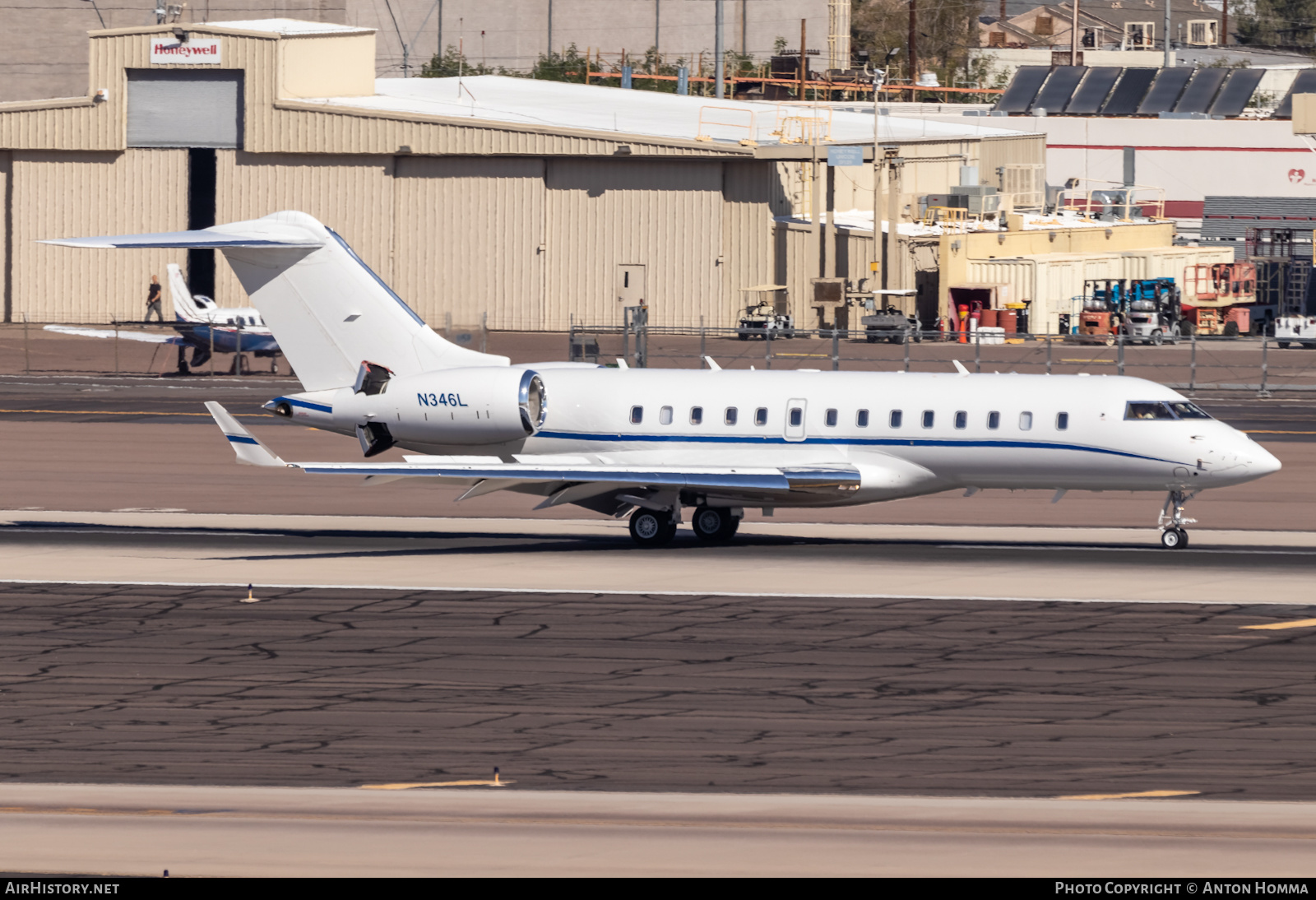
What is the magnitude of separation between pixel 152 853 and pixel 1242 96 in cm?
9955

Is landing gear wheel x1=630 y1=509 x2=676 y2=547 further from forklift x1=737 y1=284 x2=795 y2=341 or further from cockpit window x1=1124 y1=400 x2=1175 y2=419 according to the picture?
forklift x1=737 y1=284 x2=795 y2=341

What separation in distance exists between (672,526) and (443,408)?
176 inches

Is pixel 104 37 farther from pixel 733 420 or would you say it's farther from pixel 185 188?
pixel 733 420

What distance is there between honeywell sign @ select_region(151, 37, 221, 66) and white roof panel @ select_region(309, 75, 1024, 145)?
4.47 meters

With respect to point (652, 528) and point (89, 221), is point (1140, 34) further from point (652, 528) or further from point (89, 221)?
point (652, 528)

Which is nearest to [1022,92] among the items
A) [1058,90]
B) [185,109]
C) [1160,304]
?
[1058,90]

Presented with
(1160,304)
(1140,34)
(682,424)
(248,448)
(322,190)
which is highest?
(1140,34)

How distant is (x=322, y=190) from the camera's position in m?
74.7

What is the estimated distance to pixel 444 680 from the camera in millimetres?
21156

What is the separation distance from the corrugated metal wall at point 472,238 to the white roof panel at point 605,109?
2.33 m

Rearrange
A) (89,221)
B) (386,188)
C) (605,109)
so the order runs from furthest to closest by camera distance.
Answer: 1. (605,109)
2. (89,221)
3. (386,188)

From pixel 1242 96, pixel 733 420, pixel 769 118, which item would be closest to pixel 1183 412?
pixel 733 420

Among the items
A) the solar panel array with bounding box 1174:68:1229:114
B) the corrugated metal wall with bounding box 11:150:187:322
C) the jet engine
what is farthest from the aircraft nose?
the solar panel array with bounding box 1174:68:1229:114

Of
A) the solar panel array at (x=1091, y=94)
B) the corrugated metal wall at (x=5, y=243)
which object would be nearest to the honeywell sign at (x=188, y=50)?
the corrugated metal wall at (x=5, y=243)
